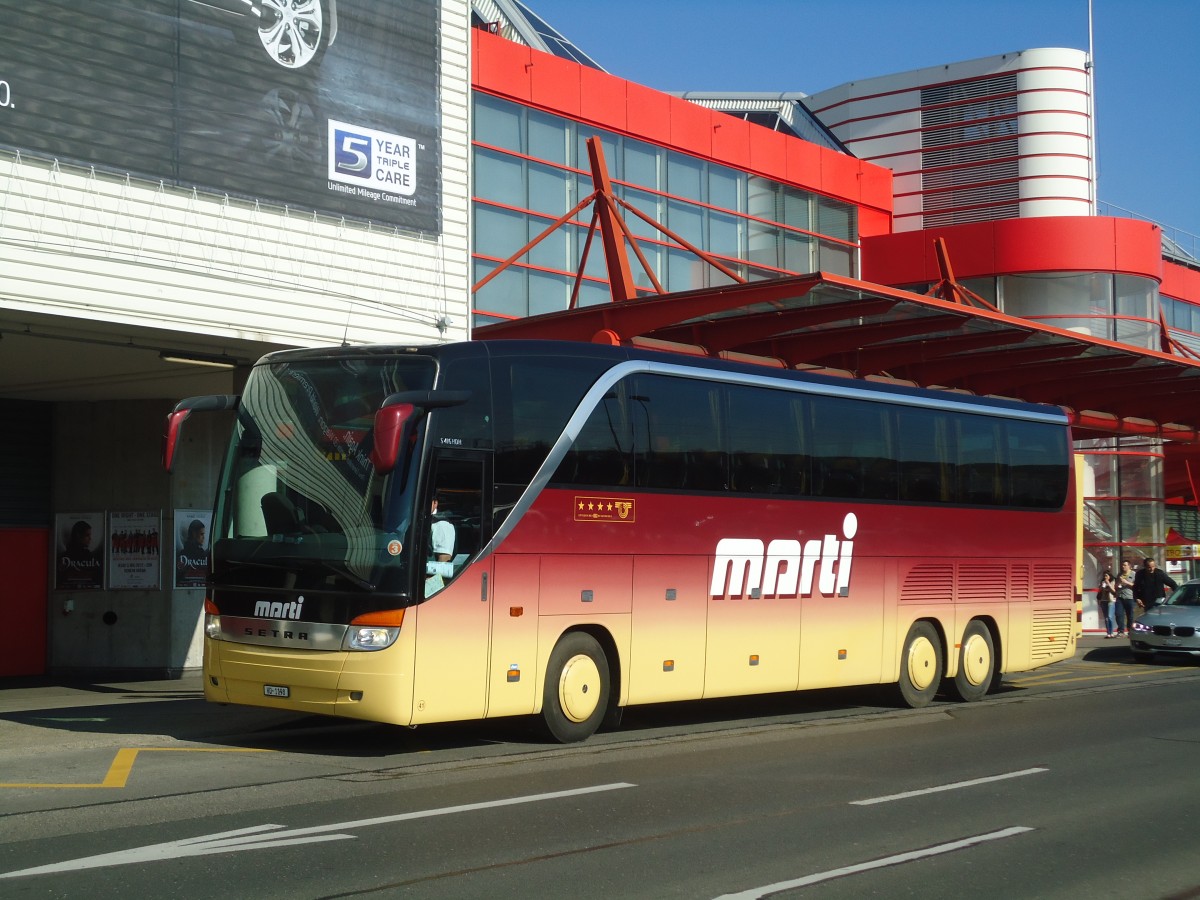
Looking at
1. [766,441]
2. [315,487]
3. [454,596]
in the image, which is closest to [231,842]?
[454,596]

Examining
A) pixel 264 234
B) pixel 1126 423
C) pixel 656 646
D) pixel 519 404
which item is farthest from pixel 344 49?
pixel 1126 423

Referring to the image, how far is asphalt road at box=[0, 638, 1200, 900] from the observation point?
704 cm

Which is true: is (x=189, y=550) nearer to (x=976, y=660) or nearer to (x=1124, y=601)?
(x=976, y=660)

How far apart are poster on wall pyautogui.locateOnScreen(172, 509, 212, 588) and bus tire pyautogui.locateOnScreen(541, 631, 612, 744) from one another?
9007mm

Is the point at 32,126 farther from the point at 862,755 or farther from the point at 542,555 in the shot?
the point at 862,755

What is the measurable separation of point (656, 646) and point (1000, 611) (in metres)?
6.58

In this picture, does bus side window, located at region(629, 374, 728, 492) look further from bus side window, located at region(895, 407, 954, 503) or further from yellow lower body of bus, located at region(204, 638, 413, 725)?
yellow lower body of bus, located at region(204, 638, 413, 725)

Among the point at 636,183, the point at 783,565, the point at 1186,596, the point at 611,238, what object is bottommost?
the point at 1186,596

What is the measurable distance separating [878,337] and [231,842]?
15.0 meters

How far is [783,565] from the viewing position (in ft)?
48.2

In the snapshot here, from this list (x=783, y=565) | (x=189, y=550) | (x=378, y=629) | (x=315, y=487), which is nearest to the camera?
(x=378, y=629)

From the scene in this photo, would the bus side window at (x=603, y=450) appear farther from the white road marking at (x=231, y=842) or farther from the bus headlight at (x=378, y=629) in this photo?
the white road marking at (x=231, y=842)

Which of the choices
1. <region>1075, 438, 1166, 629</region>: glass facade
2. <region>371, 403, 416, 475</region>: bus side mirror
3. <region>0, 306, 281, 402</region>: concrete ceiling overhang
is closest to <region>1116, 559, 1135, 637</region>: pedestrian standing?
<region>1075, 438, 1166, 629</region>: glass facade

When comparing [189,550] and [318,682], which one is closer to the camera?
[318,682]
